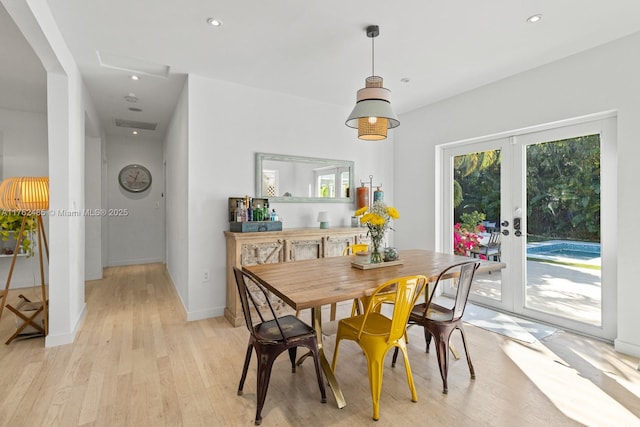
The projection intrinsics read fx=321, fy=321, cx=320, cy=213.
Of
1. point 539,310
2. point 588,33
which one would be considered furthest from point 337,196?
point 588,33

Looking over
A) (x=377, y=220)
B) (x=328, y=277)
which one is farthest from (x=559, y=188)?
(x=328, y=277)

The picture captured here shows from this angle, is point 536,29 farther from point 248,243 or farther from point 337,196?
point 248,243

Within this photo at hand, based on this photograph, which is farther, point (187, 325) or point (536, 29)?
point (187, 325)

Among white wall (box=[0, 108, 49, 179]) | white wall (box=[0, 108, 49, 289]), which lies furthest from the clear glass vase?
white wall (box=[0, 108, 49, 289])

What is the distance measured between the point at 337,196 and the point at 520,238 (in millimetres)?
2242

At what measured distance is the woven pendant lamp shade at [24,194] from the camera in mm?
2824

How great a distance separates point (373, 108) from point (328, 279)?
1253 mm

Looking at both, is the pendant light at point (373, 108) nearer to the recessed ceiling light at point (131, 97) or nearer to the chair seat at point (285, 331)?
the chair seat at point (285, 331)

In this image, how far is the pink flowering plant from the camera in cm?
402

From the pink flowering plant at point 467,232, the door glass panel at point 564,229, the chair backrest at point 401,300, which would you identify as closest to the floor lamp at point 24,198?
the chair backrest at point 401,300

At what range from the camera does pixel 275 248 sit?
355 cm

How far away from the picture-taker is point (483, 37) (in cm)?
270

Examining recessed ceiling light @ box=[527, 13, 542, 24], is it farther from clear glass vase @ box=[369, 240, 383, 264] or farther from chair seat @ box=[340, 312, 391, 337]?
chair seat @ box=[340, 312, 391, 337]

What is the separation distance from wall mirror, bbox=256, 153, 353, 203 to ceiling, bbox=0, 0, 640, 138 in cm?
89
